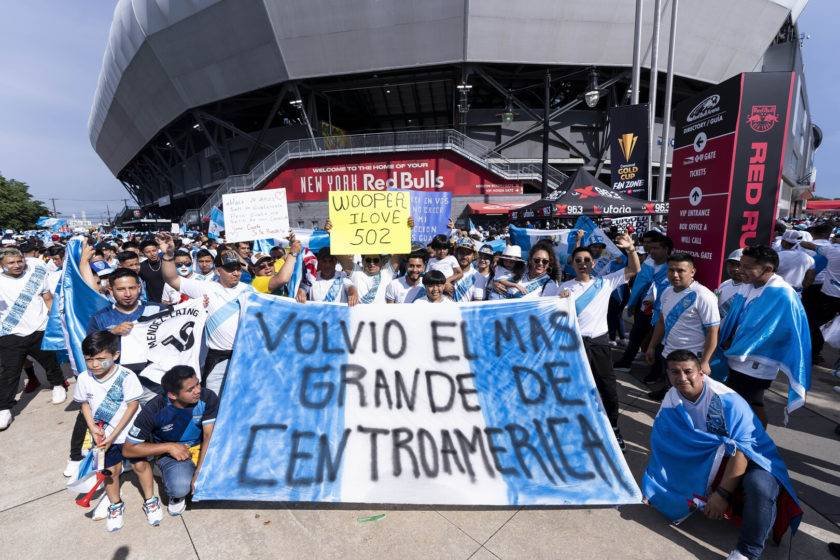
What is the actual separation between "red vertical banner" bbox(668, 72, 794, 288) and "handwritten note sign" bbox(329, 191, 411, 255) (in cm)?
313

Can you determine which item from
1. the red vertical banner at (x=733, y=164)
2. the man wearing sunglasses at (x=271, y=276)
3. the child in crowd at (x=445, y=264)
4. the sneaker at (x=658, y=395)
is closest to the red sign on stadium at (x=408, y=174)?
the child in crowd at (x=445, y=264)

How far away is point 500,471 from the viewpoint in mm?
Answer: 2717

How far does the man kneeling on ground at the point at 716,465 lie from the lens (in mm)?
2279

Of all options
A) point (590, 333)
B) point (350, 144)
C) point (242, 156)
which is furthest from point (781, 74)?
point (242, 156)

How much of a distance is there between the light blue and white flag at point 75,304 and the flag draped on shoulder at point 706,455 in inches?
195

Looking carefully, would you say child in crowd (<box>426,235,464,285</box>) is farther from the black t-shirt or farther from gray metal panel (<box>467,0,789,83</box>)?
gray metal panel (<box>467,0,789,83</box>)

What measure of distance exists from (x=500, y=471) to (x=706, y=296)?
7.61 feet

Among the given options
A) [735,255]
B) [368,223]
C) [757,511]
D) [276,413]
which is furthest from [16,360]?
[735,255]

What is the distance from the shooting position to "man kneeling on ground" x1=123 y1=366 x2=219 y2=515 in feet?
8.79

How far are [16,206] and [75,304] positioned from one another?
218 ft

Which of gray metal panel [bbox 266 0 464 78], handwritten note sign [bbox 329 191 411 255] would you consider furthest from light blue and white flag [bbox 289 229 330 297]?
gray metal panel [bbox 266 0 464 78]

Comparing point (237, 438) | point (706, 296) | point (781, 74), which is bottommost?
point (237, 438)

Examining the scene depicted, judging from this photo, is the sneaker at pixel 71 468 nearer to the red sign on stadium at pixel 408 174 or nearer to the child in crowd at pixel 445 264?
the child in crowd at pixel 445 264

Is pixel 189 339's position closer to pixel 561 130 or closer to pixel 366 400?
pixel 366 400
